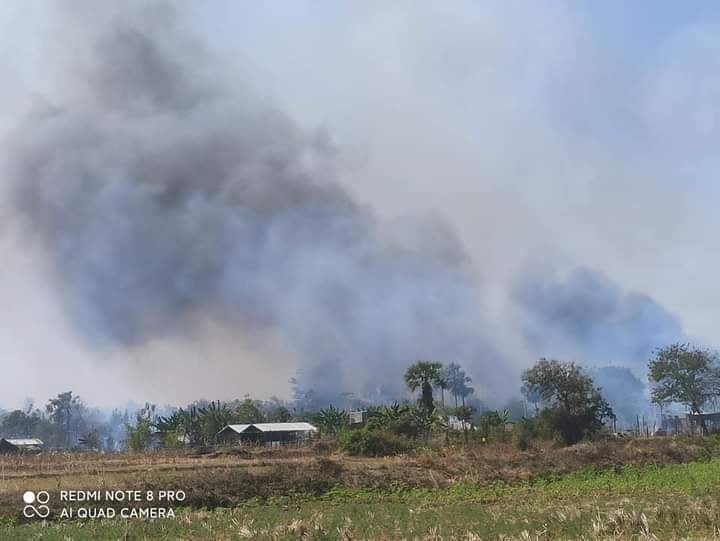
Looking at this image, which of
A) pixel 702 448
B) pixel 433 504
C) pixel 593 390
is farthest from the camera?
pixel 593 390

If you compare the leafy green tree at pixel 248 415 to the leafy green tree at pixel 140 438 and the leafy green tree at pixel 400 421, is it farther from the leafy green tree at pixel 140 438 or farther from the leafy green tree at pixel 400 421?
the leafy green tree at pixel 400 421

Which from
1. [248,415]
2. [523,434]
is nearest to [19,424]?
[248,415]

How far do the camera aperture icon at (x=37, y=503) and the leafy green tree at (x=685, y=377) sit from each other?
252ft

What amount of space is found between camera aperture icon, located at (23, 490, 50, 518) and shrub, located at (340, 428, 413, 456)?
2731 cm

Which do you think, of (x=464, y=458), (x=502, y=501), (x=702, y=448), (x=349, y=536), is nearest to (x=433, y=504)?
(x=502, y=501)

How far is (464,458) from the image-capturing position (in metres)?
37.7

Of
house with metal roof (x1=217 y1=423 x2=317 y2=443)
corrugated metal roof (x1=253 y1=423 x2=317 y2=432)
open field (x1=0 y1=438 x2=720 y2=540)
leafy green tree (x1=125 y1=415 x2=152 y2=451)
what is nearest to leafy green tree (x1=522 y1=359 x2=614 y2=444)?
open field (x1=0 y1=438 x2=720 y2=540)

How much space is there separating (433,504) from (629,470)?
1585 centimetres

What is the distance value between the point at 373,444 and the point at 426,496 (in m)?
20.7

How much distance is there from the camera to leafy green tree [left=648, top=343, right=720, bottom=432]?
83.4 metres

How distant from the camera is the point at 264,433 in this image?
261ft

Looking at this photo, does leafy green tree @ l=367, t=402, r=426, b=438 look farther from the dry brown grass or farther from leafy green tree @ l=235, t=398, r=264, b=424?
leafy green tree @ l=235, t=398, r=264, b=424

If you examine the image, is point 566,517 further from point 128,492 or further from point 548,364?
point 548,364

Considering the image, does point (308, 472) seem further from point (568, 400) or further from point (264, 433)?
point (264, 433)
